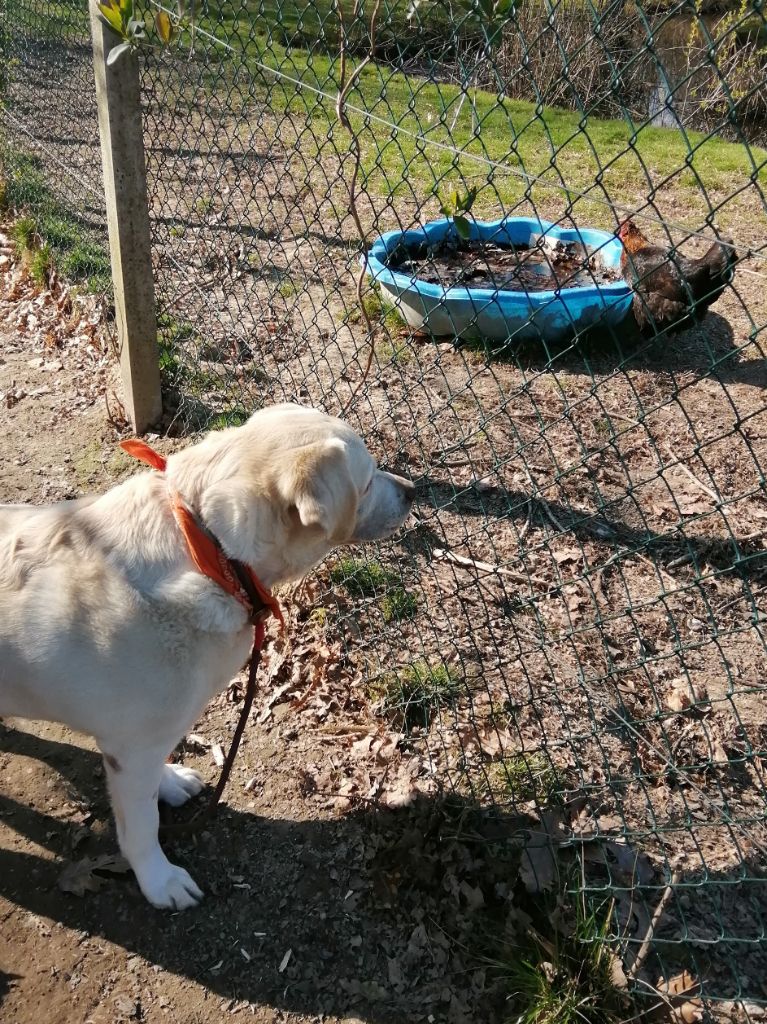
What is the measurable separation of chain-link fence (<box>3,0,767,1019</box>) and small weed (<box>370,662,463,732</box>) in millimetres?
12

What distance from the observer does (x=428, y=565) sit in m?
3.69

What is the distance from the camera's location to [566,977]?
222 cm

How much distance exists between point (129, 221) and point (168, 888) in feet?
10.8

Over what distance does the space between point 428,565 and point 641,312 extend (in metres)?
2.66

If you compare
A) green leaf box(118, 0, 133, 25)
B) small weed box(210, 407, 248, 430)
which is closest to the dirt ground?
small weed box(210, 407, 248, 430)

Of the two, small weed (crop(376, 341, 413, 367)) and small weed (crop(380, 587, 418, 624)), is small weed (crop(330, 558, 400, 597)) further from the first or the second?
small weed (crop(376, 341, 413, 367))

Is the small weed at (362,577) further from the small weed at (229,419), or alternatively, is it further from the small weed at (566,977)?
the small weed at (566,977)

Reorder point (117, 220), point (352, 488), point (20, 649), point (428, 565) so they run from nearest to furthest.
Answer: point (20, 649) → point (352, 488) → point (428, 565) → point (117, 220)

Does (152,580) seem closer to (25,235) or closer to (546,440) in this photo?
(546,440)

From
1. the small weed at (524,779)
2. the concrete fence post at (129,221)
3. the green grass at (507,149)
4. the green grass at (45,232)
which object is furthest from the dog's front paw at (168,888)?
the green grass at (507,149)

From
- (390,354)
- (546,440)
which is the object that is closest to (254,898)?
(546,440)

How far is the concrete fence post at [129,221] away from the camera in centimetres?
384

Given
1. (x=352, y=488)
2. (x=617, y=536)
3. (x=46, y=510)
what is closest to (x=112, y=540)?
(x=46, y=510)

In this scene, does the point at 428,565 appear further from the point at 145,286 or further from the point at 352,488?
the point at 145,286
